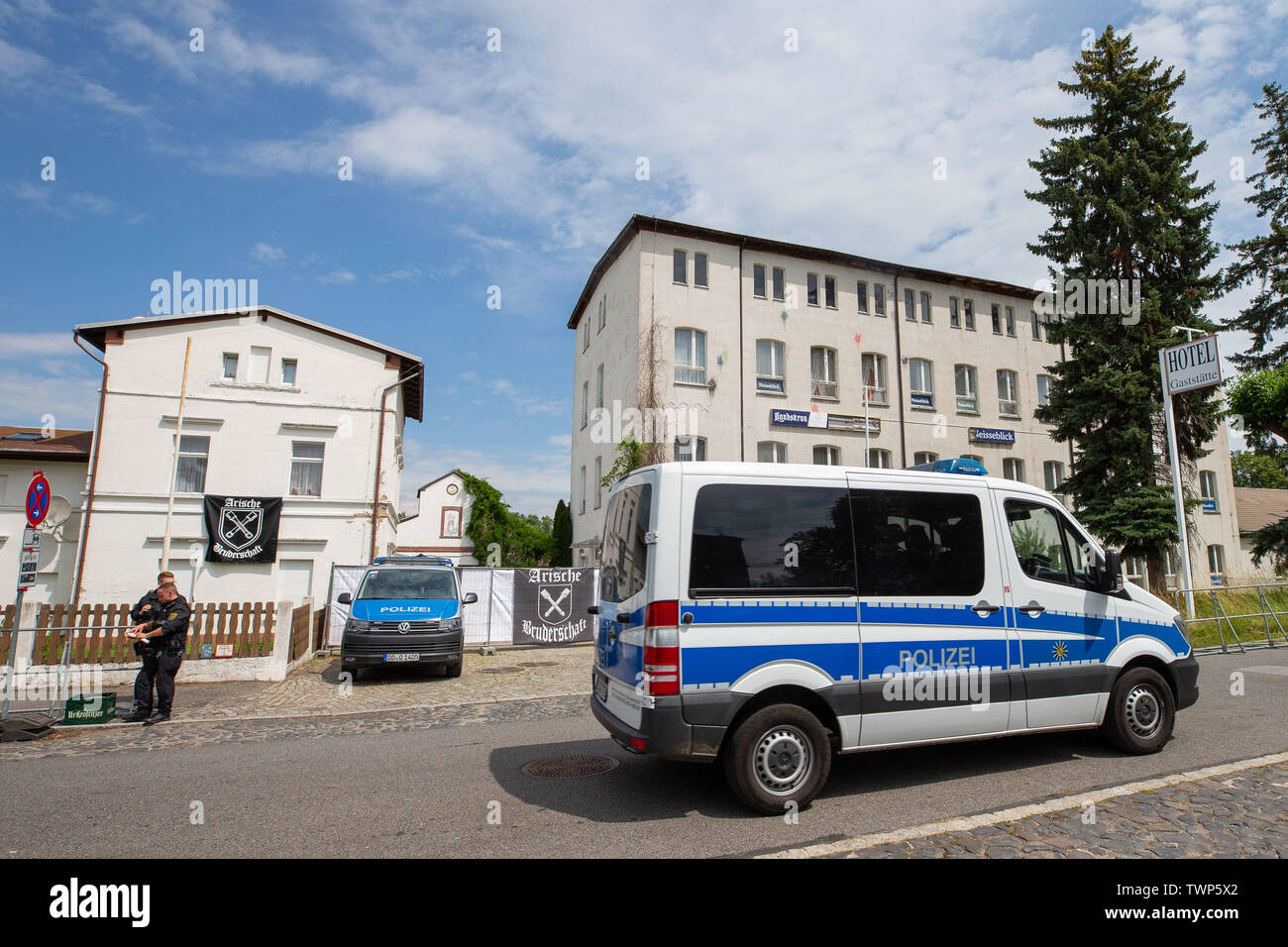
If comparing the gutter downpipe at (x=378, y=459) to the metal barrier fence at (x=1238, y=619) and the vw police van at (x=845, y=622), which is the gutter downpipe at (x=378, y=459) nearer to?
the vw police van at (x=845, y=622)

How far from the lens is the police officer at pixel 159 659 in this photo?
880 centimetres

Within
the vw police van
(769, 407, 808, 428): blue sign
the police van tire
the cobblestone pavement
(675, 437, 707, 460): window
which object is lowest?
the cobblestone pavement

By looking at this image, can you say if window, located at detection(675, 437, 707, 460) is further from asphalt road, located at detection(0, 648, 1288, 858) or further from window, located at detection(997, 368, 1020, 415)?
asphalt road, located at detection(0, 648, 1288, 858)

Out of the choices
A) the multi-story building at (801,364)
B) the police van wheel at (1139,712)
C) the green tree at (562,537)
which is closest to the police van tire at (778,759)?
the police van wheel at (1139,712)

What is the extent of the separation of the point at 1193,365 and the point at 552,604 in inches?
668

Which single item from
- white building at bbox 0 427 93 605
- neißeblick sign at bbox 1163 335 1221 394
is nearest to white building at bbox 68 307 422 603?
white building at bbox 0 427 93 605

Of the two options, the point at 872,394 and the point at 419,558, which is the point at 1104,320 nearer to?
the point at 872,394

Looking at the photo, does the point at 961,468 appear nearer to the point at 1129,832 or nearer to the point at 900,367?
the point at 1129,832

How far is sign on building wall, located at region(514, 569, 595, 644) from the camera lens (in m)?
17.0

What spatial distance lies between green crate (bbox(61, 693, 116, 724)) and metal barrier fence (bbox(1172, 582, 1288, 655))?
61.0 ft

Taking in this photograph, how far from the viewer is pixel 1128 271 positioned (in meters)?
21.1

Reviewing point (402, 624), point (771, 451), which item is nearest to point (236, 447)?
point (402, 624)

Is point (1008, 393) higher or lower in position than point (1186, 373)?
higher
